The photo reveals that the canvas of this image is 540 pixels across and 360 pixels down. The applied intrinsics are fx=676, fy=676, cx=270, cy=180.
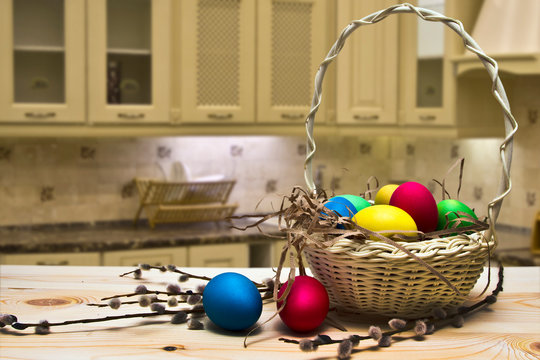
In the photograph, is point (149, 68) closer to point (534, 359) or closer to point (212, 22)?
point (212, 22)

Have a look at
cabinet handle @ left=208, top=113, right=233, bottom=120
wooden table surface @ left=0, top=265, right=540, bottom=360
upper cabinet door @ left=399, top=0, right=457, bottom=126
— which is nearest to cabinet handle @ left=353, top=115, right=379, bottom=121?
upper cabinet door @ left=399, top=0, right=457, bottom=126

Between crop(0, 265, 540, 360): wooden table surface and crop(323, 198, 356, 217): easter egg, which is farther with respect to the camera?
crop(323, 198, 356, 217): easter egg

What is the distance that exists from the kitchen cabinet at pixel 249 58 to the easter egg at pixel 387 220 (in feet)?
7.15

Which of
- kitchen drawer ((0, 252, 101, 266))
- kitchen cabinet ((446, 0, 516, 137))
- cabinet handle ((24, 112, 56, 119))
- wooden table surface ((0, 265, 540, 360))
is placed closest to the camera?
wooden table surface ((0, 265, 540, 360))

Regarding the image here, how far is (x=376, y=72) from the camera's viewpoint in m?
3.32

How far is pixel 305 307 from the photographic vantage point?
0.94 m

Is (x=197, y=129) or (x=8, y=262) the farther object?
(x=197, y=129)

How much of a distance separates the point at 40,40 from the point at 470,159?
215cm

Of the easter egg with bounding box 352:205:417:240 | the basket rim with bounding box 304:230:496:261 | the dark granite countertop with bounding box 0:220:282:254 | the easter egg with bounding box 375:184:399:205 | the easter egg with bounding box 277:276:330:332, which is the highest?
the easter egg with bounding box 375:184:399:205

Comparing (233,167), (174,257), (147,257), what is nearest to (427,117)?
(233,167)

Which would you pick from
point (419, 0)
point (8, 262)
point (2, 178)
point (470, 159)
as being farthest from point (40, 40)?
point (470, 159)

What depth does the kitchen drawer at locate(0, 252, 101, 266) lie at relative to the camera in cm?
271

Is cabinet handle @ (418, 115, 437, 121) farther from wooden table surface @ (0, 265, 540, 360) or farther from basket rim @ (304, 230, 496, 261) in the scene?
basket rim @ (304, 230, 496, 261)

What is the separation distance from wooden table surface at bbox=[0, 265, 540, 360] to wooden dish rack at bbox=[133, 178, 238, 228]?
1.83 meters
